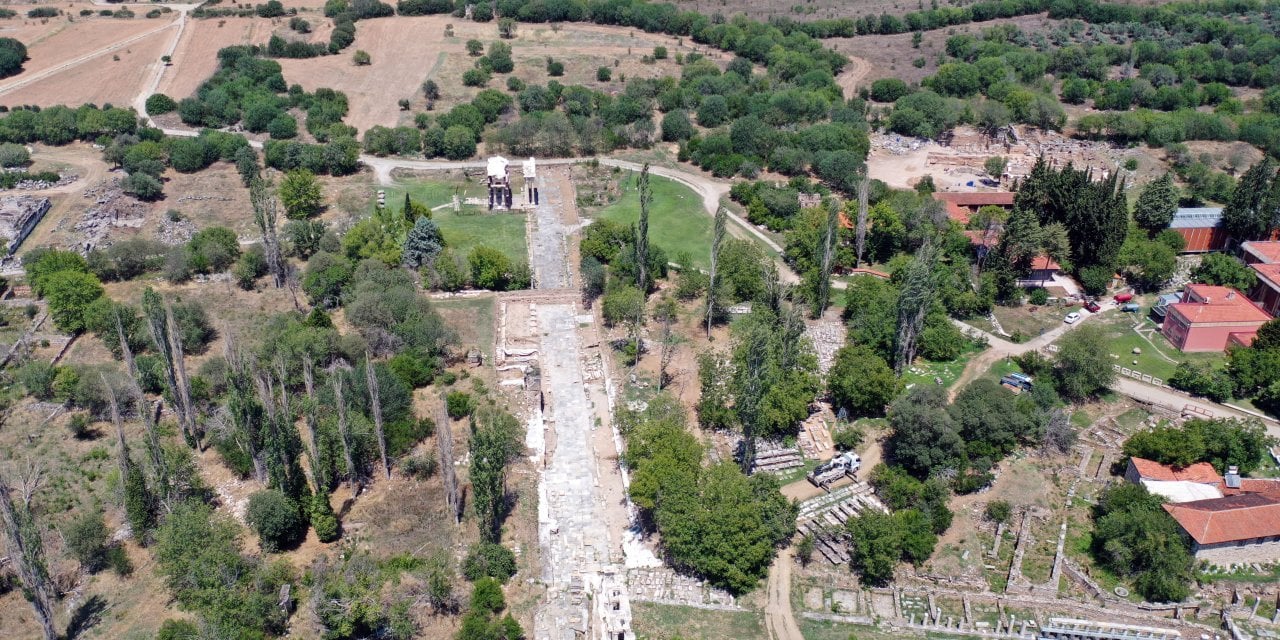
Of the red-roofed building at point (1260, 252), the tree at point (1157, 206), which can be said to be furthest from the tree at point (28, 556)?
the red-roofed building at point (1260, 252)

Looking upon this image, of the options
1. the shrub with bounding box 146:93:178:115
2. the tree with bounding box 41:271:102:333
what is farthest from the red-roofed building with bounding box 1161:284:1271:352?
the shrub with bounding box 146:93:178:115

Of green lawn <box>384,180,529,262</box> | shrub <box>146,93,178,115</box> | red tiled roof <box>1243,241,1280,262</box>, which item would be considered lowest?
green lawn <box>384,180,529,262</box>

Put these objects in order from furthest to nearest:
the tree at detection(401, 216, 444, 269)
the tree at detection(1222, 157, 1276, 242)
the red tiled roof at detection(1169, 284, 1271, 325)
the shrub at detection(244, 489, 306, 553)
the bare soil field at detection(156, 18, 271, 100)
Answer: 1. the bare soil field at detection(156, 18, 271, 100)
2. the tree at detection(1222, 157, 1276, 242)
3. the tree at detection(401, 216, 444, 269)
4. the red tiled roof at detection(1169, 284, 1271, 325)
5. the shrub at detection(244, 489, 306, 553)

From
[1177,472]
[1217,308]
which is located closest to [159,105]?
[1177,472]

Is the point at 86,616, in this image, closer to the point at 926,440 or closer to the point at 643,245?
the point at 643,245

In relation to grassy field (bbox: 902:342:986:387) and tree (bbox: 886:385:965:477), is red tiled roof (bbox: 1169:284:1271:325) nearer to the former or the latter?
grassy field (bbox: 902:342:986:387)

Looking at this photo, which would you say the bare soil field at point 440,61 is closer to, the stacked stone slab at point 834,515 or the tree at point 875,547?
the stacked stone slab at point 834,515

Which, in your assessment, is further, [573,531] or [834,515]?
[834,515]

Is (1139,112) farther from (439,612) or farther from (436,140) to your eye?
(439,612)
